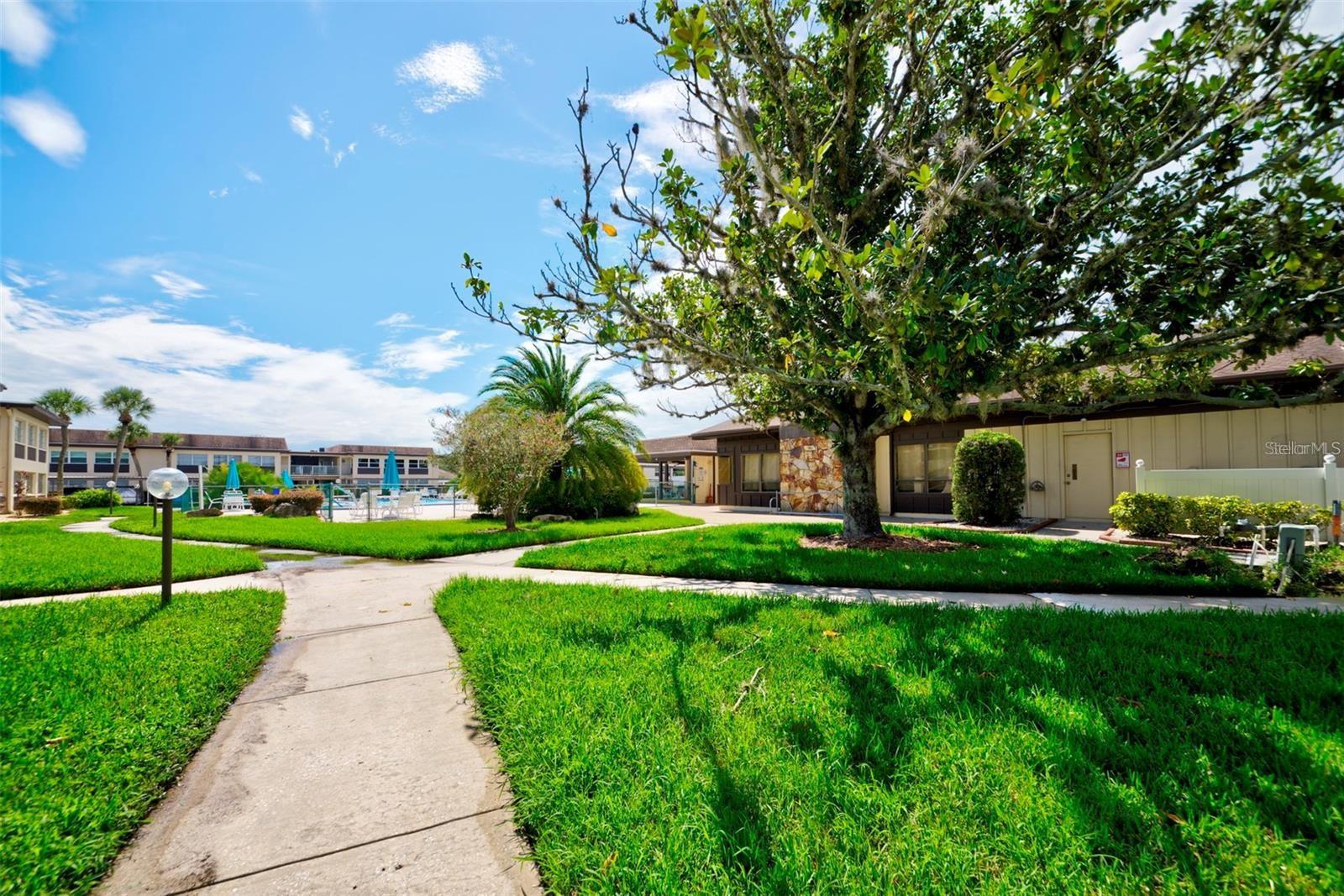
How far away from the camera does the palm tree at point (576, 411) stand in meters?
17.8

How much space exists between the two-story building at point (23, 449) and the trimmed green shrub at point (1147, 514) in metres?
39.4

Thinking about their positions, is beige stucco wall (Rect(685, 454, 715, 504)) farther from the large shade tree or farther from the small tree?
the large shade tree

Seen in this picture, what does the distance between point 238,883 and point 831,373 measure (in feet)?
23.1

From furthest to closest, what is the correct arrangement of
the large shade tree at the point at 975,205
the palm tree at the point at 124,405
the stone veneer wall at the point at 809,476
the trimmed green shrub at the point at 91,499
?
the palm tree at the point at 124,405, the trimmed green shrub at the point at 91,499, the stone veneer wall at the point at 809,476, the large shade tree at the point at 975,205

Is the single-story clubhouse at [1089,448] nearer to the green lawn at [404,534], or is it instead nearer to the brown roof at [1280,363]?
the brown roof at [1280,363]

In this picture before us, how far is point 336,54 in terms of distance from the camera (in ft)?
22.5

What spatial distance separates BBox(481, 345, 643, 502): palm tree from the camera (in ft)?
58.4

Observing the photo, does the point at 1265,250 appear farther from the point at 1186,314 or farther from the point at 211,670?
the point at 211,670

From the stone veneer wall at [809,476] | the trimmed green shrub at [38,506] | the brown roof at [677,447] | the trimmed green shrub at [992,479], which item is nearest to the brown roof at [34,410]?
the trimmed green shrub at [38,506]

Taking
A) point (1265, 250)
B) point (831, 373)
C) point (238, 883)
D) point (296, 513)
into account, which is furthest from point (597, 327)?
point (296, 513)

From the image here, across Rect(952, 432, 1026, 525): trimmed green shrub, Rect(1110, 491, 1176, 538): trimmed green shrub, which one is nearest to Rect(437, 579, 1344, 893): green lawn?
Rect(1110, 491, 1176, 538): trimmed green shrub

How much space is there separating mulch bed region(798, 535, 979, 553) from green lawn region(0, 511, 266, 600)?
28.5ft

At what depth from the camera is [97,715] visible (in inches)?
117

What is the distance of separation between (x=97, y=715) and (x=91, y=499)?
34.0m
